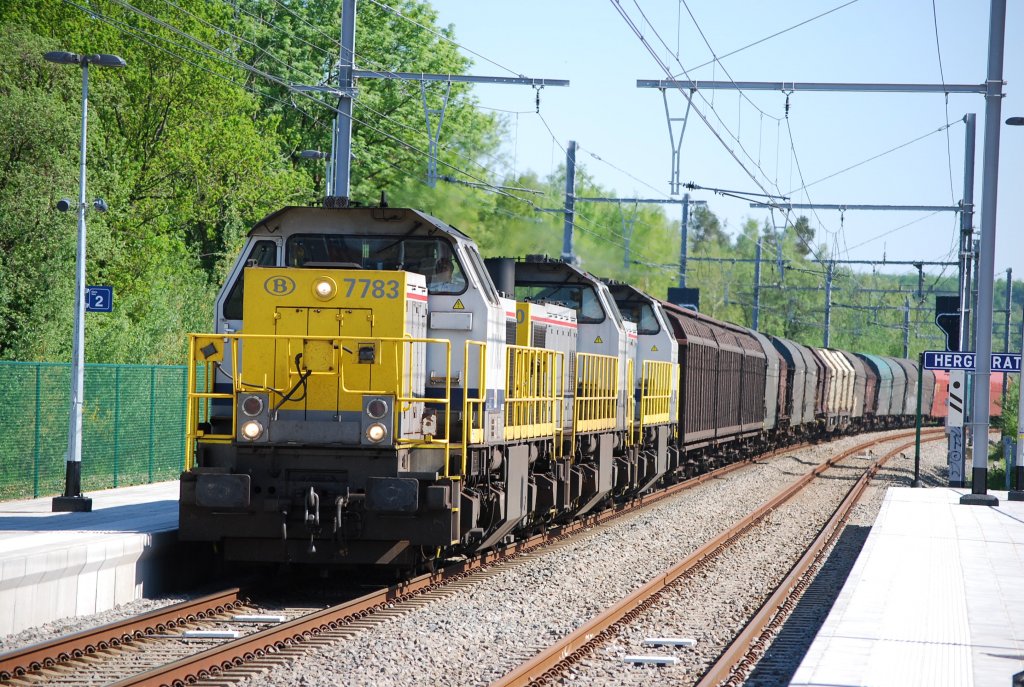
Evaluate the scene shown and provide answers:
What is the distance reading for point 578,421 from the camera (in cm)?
1659

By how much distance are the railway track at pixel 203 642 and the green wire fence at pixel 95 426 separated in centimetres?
781

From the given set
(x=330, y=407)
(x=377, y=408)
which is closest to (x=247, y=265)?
(x=330, y=407)

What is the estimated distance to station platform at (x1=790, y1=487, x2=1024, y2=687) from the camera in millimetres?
8062

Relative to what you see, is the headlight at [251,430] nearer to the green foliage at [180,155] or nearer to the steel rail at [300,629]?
the steel rail at [300,629]

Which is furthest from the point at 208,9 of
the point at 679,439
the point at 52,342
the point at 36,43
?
the point at 679,439

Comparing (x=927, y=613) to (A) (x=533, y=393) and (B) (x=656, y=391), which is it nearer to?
(A) (x=533, y=393)

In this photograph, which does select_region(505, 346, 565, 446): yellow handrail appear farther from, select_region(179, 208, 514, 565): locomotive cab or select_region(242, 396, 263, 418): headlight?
select_region(242, 396, 263, 418): headlight

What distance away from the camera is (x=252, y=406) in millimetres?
11148

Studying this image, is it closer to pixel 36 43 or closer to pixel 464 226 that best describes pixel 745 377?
pixel 464 226

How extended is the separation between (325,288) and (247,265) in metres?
1.09

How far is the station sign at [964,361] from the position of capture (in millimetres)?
22531

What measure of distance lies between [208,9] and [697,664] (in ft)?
104

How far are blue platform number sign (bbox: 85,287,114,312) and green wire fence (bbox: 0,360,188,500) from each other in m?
1.90

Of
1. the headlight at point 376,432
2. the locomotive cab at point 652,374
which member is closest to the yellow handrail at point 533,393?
the headlight at point 376,432
